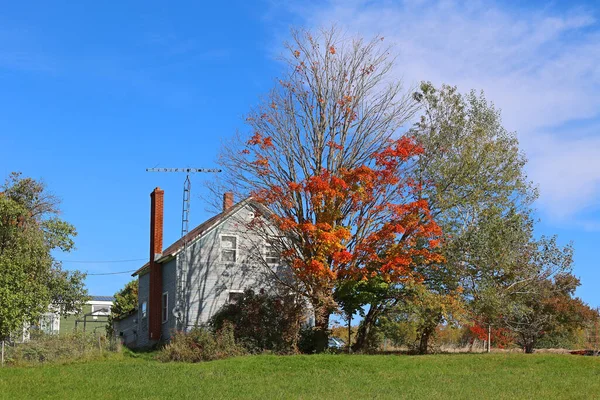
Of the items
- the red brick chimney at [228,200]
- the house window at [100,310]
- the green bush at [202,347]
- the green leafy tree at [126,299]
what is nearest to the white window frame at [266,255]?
the red brick chimney at [228,200]

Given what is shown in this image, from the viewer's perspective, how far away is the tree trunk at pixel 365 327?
109 ft

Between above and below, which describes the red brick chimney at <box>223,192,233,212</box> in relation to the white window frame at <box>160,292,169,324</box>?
above

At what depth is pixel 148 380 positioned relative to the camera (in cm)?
2264

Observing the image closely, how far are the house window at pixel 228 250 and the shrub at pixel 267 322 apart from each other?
15.4 ft

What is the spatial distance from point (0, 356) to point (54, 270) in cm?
1012

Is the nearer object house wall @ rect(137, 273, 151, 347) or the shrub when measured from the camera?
the shrub

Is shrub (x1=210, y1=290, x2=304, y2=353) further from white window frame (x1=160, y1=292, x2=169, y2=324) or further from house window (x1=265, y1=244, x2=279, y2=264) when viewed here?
white window frame (x1=160, y1=292, x2=169, y2=324)

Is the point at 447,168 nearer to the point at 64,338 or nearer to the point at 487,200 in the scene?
the point at 487,200

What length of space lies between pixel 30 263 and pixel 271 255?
10.8 meters

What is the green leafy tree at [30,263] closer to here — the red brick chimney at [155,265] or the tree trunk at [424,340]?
the red brick chimney at [155,265]

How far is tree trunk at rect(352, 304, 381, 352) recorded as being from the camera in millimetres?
33375

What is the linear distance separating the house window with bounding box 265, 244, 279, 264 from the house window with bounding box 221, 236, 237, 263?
5.29 ft

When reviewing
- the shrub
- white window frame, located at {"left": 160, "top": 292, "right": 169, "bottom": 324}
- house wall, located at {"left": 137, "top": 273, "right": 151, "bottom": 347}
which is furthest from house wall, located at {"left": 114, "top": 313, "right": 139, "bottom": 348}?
the shrub

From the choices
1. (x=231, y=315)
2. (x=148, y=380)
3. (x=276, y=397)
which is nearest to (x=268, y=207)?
(x=231, y=315)
